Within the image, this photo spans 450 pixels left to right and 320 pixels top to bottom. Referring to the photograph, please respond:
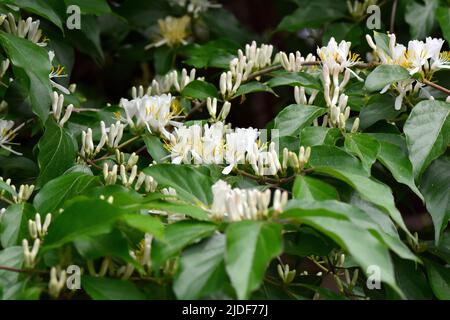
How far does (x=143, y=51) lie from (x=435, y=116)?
3.97ft

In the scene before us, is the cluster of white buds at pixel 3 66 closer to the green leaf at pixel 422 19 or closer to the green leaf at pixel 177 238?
the green leaf at pixel 177 238

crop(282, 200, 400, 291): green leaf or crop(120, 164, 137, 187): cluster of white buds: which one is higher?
crop(120, 164, 137, 187): cluster of white buds

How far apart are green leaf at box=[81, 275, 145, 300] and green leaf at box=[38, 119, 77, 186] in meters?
0.48

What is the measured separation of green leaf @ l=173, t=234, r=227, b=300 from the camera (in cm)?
109

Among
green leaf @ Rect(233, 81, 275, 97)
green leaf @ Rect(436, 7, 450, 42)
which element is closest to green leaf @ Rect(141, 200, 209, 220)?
green leaf @ Rect(233, 81, 275, 97)

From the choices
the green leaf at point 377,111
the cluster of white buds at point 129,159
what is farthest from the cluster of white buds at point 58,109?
the green leaf at point 377,111

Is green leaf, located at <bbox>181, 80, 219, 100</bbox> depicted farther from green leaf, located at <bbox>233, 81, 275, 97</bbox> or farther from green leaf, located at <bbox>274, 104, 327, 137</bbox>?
green leaf, located at <bbox>274, 104, 327, 137</bbox>

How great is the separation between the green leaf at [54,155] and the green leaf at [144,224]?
0.54 meters

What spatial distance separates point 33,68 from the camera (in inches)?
62.1

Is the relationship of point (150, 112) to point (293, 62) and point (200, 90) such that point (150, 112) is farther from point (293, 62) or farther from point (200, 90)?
point (293, 62)

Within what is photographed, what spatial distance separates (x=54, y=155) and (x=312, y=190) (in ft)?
1.88

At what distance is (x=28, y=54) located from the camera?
5.22 feet

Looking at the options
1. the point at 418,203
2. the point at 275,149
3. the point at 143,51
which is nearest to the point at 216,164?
the point at 275,149
